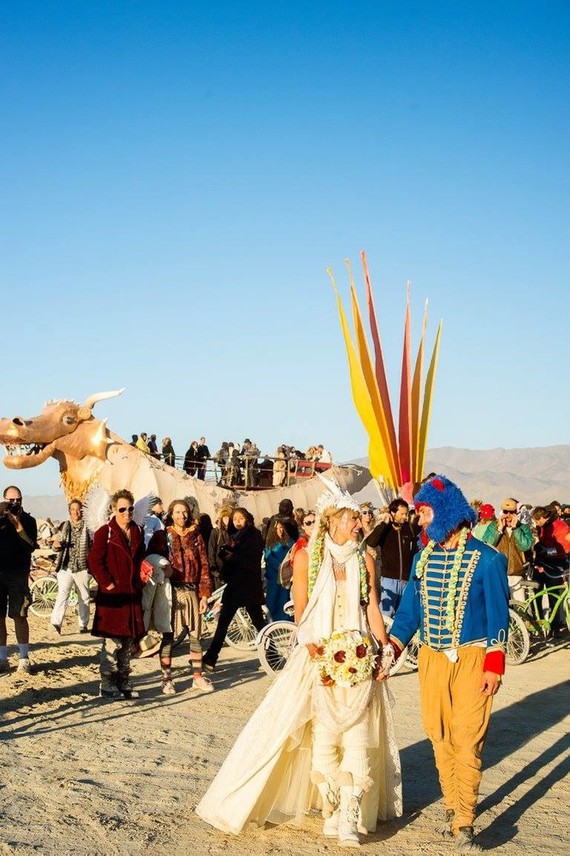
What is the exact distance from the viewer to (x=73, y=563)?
12.3m

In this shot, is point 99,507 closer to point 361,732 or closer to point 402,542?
point 402,542

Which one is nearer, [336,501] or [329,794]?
[329,794]

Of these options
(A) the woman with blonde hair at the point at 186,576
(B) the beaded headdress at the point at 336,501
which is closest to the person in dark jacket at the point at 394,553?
(A) the woman with blonde hair at the point at 186,576

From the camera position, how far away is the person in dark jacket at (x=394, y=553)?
11055 mm

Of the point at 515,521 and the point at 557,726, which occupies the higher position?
the point at 515,521

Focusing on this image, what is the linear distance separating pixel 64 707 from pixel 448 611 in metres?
4.56

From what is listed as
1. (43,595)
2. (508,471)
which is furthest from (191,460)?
(508,471)

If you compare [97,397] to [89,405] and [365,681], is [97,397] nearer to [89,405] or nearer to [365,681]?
[89,405]

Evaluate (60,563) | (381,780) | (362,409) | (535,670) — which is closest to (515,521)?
(535,670)

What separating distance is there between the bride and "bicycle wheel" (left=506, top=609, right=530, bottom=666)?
20.0 ft

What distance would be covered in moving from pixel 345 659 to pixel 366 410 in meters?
19.2

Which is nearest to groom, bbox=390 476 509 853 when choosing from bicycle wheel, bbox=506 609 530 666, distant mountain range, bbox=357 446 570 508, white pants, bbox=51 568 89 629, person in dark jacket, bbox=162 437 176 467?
bicycle wheel, bbox=506 609 530 666

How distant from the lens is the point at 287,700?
212 inches

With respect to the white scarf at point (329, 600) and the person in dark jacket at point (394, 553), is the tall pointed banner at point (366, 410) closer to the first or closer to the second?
the person in dark jacket at point (394, 553)
